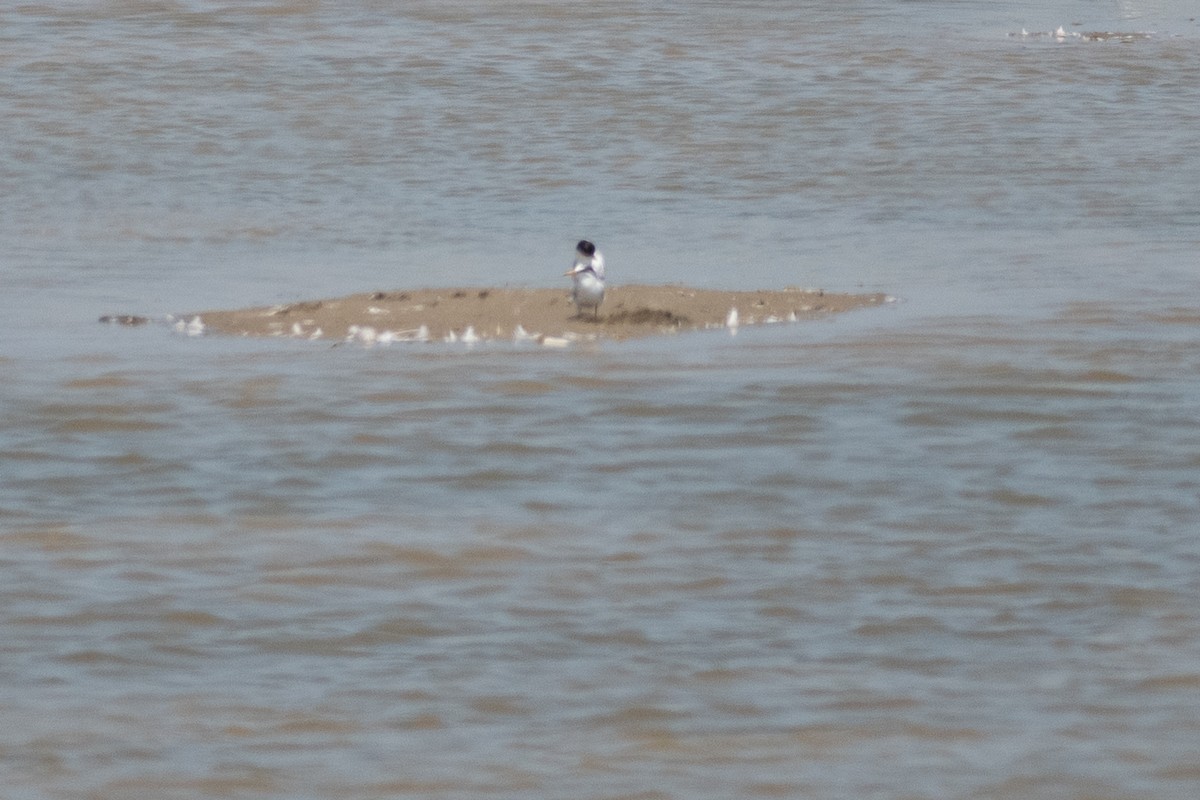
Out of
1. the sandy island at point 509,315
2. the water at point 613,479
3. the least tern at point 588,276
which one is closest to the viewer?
the water at point 613,479

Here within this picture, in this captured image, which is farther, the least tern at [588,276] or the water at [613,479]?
the least tern at [588,276]

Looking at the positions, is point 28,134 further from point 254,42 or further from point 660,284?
point 660,284

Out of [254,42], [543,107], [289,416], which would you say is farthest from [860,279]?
[254,42]

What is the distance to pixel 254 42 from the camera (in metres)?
27.7

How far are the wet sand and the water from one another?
0.33 meters

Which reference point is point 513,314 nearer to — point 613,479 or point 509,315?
point 509,315

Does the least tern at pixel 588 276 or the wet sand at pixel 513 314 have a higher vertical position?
the least tern at pixel 588 276

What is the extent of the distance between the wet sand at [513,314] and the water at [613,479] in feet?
Result: 1.07

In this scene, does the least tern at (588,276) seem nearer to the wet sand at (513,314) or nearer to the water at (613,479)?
the wet sand at (513,314)

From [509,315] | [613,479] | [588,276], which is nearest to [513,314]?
[509,315]

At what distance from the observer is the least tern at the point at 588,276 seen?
492 inches

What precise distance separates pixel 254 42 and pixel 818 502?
19.5m

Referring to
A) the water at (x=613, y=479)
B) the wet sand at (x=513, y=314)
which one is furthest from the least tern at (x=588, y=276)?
the water at (x=613, y=479)

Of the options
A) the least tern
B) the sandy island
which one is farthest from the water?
the least tern
